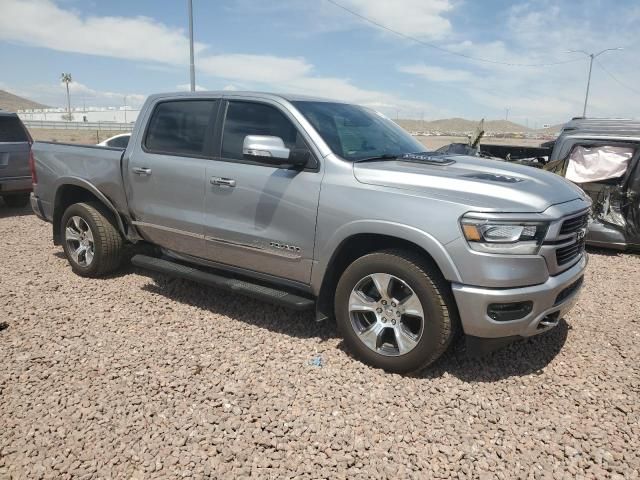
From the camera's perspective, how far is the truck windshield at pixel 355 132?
12.6 feet

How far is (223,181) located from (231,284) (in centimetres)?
83

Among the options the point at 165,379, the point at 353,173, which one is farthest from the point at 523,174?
the point at 165,379

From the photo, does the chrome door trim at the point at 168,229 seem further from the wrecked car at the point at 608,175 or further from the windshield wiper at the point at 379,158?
the wrecked car at the point at 608,175

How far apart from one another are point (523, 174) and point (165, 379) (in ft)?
9.31

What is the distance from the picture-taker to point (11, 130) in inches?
346

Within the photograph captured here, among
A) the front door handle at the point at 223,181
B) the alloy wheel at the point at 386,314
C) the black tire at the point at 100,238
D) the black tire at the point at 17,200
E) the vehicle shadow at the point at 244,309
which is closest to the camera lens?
the alloy wheel at the point at 386,314

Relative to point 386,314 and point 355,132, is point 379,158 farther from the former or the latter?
point 386,314

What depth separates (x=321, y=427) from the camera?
2895mm

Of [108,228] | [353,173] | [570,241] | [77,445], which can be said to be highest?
[353,173]

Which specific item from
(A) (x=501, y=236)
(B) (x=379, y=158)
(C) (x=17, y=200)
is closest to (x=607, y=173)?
(B) (x=379, y=158)

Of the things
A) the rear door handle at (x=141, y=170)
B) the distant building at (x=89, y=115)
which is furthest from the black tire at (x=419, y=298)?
the distant building at (x=89, y=115)

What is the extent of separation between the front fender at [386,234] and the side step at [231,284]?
0.18 meters

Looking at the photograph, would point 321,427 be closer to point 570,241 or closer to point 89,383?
point 89,383

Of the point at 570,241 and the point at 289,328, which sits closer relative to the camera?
the point at 570,241
